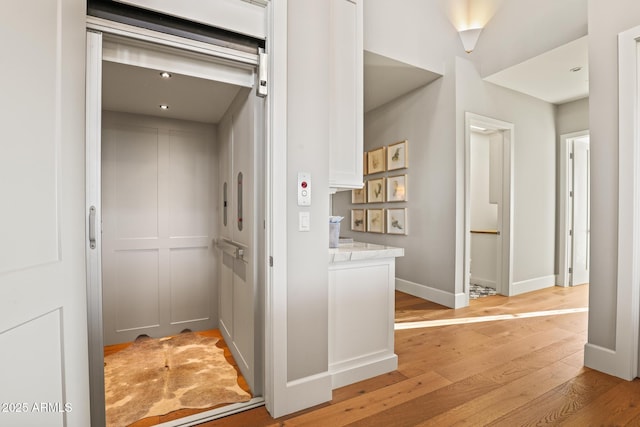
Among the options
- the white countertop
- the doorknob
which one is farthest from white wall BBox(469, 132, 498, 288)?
the doorknob

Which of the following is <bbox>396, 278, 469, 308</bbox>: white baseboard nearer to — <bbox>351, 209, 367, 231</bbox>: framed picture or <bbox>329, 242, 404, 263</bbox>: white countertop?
<bbox>351, 209, 367, 231</bbox>: framed picture

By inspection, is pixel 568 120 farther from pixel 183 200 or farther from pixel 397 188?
pixel 183 200

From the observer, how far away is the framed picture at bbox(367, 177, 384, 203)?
4.72 meters

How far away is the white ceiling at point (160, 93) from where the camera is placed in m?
2.13

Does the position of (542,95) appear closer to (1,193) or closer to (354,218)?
(354,218)

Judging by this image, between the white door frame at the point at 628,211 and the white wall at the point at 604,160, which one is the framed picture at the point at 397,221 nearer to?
the white wall at the point at 604,160

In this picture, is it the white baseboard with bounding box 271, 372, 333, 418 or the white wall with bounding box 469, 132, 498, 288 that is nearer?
the white baseboard with bounding box 271, 372, 333, 418

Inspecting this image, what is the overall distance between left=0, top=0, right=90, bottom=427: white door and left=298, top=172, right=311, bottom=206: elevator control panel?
3.32ft

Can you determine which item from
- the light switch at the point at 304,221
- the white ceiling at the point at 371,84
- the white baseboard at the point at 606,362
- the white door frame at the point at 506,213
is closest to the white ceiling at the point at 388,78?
the white ceiling at the point at 371,84

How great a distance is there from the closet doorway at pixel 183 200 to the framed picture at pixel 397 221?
244 cm

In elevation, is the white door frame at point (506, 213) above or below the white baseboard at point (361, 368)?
above

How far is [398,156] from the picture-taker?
4.47 meters

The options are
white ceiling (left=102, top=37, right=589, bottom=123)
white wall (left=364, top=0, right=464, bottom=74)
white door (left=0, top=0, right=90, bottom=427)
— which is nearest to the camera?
white door (left=0, top=0, right=90, bottom=427)

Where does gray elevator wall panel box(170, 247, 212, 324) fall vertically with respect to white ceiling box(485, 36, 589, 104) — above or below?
below
